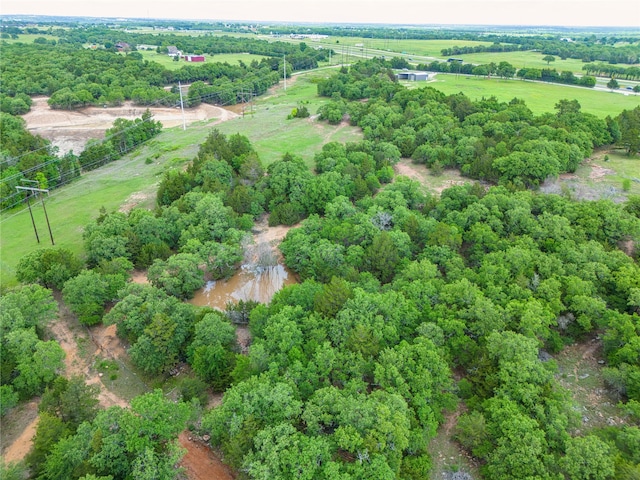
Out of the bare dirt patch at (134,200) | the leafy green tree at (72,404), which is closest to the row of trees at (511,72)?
the bare dirt patch at (134,200)

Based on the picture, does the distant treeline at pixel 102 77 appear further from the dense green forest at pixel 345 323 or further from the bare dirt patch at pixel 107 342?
the bare dirt patch at pixel 107 342

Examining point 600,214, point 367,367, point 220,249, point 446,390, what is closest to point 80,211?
point 220,249

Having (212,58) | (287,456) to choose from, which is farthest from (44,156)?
(212,58)

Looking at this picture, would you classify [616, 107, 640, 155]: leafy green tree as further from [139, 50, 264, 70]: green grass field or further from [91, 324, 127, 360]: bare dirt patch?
[139, 50, 264, 70]: green grass field

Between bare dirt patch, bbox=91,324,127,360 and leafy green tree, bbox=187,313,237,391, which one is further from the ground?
leafy green tree, bbox=187,313,237,391

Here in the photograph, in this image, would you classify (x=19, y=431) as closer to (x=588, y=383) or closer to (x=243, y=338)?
(x=243, y=338)

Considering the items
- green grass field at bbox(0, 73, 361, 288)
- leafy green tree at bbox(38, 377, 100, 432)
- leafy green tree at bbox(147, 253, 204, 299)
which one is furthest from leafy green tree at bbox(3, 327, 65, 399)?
green grass field at bbox(0, 73, 361, 288)
